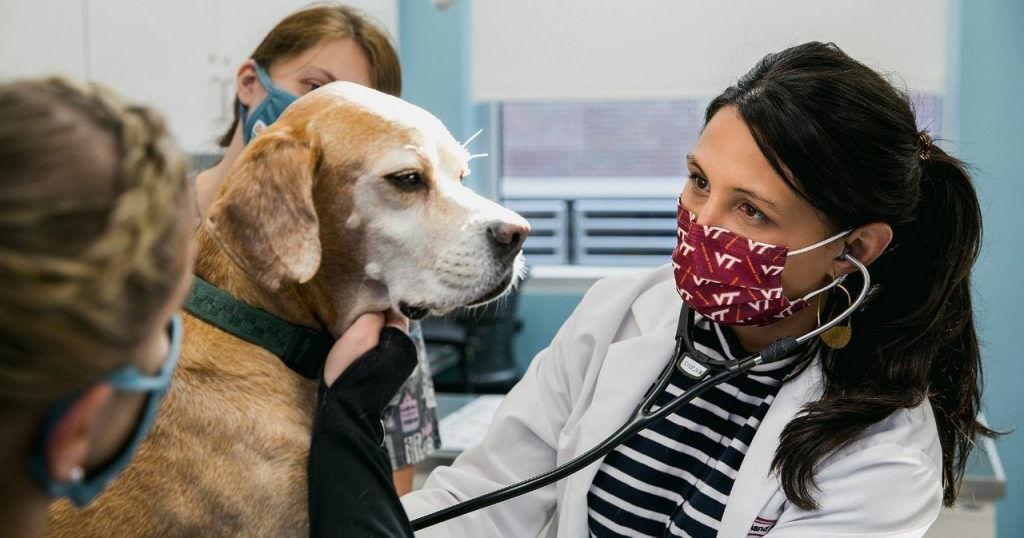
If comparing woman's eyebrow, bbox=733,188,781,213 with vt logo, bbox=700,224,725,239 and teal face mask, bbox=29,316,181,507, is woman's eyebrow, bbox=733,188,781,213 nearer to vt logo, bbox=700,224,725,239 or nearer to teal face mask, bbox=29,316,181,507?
vt logo, bbox=700,224,725,239

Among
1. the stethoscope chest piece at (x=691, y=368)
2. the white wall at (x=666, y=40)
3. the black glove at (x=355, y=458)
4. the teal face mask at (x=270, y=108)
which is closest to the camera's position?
the black glove at (x=355, y=458)

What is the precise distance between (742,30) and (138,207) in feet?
13.7

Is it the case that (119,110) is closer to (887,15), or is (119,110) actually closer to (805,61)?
(805,61)

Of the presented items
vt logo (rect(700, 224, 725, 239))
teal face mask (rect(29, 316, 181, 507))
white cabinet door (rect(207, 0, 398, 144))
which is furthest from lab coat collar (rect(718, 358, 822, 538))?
white cabinet door (rect(207, 0, 398, 144))

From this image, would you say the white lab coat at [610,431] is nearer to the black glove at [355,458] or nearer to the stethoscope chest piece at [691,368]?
the stethoscope chest piece at [691,368]

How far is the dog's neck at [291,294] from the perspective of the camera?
1075 mm

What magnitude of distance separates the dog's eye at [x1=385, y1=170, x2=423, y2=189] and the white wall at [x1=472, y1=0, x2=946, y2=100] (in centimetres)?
329

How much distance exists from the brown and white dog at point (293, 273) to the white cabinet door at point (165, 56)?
121 centimetres

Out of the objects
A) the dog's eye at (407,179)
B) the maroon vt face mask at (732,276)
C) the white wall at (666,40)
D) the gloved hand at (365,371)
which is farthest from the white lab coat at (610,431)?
the white wall at (666,40)

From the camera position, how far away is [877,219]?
51.3 inches

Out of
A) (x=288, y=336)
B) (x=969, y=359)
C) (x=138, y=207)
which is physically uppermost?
(x=138, y=207)

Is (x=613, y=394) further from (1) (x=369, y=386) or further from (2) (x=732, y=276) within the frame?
(1) (x=369, y=386)

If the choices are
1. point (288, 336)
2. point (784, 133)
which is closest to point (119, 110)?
point (288, 336)

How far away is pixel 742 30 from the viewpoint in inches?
171
